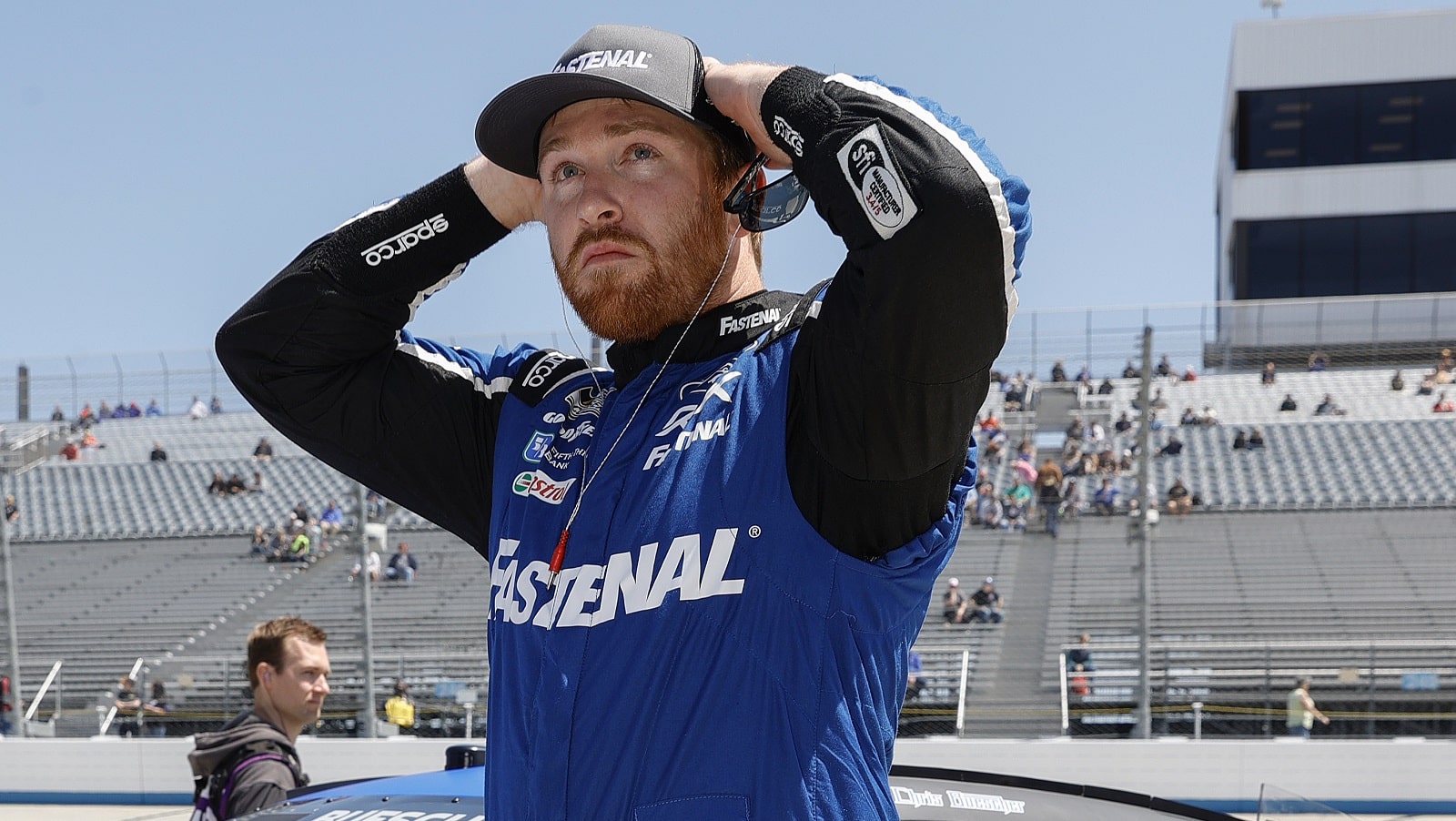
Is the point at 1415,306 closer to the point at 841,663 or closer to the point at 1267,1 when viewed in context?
the point at 1267,1

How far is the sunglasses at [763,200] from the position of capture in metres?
1.71

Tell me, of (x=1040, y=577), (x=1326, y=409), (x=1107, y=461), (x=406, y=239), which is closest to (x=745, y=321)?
(x=406, y=239)

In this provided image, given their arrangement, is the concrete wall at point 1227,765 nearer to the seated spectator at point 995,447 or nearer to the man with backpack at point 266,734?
the seated spectator at point 995,447

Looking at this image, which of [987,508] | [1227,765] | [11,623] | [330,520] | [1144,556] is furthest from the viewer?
[330,520]

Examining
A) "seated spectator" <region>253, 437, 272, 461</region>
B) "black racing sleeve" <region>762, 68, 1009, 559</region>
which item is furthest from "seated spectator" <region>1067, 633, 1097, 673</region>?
"seated spectator" <region>253, 437, 272, 461</region>

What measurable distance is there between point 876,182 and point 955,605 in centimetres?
1294

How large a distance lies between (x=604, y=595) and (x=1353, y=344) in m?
18.8

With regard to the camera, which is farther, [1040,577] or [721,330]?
[1040,577]

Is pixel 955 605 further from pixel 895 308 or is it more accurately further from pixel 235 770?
pixel 895 308

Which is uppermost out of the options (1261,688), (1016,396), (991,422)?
(1016,396)

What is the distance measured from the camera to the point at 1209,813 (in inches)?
96.9

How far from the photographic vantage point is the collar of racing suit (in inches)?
67.1

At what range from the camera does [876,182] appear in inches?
55.0

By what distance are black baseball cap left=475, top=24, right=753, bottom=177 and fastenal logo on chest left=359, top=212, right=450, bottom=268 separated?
0.31m
